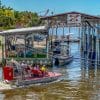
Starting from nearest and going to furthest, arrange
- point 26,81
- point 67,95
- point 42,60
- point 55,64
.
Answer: point 67,95 < point 26,81 < point 42,60 < point 55,64

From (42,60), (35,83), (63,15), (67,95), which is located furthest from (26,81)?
(63,15)

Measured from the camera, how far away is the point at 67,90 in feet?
137

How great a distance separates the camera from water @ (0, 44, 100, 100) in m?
38.3

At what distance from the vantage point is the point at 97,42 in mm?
59531

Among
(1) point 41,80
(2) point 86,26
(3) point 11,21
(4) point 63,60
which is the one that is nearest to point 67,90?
(1) point 41,80

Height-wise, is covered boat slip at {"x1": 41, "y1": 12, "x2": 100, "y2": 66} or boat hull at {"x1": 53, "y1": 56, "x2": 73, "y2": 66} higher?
covered boat slip at {"x1": 41, "y1": 12, "x2": 100, "y2": 66}

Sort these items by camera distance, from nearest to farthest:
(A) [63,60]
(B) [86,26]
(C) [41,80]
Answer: (C) [41,80] < (A) [63,60] < (B) [86,26]

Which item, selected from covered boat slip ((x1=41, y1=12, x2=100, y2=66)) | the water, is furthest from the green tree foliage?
the water

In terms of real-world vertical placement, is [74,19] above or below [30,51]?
above

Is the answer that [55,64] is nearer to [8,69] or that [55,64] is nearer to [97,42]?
[97,42]

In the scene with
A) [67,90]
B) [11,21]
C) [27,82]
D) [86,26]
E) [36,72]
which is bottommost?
[67,90]

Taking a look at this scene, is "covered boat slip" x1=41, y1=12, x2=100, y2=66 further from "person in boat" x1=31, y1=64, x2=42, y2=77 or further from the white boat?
the white boat

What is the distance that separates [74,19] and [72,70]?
609cm

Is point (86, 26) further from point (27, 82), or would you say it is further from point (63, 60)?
point (27, 82)
